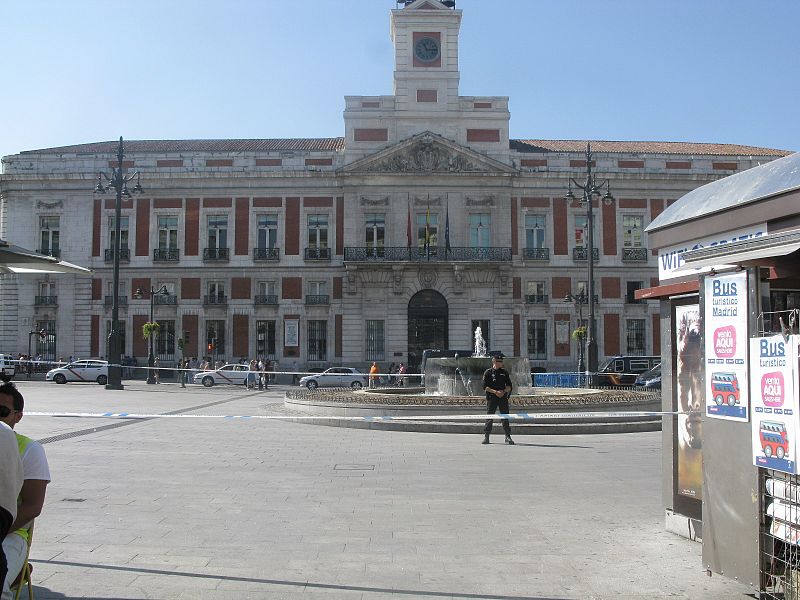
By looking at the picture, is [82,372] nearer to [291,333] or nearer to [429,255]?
[291,333]

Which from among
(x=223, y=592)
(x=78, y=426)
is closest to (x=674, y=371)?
(x=223, y=592)

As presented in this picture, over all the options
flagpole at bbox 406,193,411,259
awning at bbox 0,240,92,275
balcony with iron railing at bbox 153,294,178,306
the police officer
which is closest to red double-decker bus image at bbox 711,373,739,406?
awning at bbox 0,240,92,275

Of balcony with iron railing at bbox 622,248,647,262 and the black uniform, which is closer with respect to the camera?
the black uniform

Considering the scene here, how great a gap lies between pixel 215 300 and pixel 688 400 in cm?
4081

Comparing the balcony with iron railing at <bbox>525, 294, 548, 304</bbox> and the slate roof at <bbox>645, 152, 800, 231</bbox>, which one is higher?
the balcony with iron railing at <bbox>525, 294, 548, 304</bbox>

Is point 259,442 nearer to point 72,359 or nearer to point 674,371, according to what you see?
point 674,371

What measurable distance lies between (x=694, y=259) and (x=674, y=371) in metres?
1.93

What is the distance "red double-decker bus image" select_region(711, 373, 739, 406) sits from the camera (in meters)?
5.18

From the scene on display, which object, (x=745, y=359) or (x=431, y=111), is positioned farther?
(x=431, y=111)

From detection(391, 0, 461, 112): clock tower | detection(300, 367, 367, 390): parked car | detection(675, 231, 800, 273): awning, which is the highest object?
detection(391, 0, 461, 112): clock tower

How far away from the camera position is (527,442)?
1430 cm

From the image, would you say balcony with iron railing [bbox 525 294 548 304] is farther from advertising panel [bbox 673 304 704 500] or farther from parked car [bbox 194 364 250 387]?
advertising panel [bbox 673 304 704 500]

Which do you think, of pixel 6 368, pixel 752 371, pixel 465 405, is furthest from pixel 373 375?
pixel 752 371

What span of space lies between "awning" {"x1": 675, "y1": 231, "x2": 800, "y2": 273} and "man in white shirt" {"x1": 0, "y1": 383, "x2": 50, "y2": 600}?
14.0 ft
